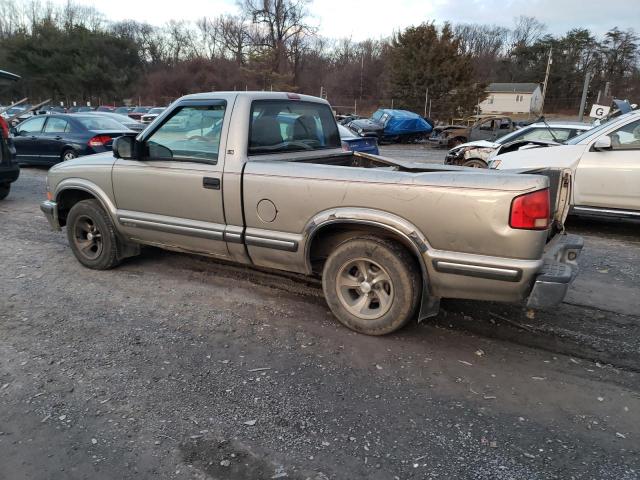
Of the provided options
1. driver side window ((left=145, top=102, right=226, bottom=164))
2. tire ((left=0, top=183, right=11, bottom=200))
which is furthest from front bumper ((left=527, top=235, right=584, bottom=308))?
tire ((left=0, top=183, right=11, bottom=200))

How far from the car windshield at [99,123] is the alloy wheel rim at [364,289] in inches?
426

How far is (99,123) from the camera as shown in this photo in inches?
493

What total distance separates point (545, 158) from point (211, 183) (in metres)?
5.42

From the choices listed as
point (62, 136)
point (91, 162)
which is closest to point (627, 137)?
point (91, 162)

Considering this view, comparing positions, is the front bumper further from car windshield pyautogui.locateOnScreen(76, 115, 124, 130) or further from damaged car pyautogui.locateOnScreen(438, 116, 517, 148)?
damaged car pyautogui.locateOnScreen(438, 116, 517, 148)

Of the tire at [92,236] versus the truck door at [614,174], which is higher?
the truck door at [614,174]

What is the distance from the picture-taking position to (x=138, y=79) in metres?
57.7

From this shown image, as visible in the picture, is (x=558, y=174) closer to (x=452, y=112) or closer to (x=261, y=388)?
(x=261, y=388)

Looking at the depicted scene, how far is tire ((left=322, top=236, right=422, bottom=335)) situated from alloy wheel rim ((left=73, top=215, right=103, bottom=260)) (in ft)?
9.00

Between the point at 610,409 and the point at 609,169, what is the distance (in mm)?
4752

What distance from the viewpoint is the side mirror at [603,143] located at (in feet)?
21.3

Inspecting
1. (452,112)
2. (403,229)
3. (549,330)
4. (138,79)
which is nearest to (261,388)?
(403,229)

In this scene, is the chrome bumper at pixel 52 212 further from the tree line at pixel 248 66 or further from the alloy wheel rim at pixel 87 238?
the tree line at pixel 248 66

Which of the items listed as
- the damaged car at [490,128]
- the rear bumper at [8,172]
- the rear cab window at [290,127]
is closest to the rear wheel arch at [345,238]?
the rear cab window at [290,127]
